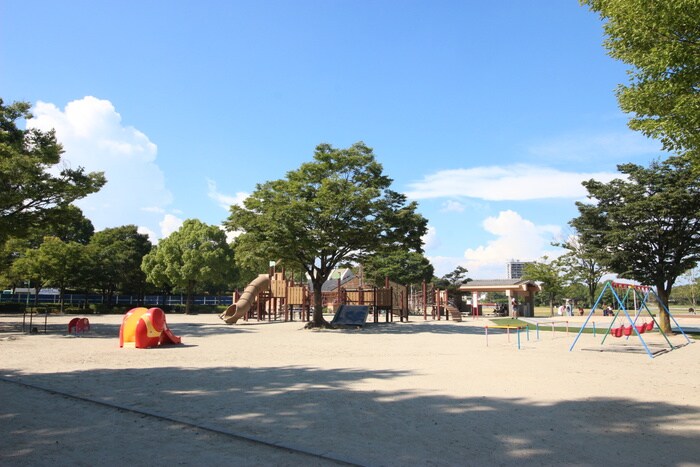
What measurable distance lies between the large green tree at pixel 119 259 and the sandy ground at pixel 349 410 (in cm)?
3822

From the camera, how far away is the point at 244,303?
104 feet

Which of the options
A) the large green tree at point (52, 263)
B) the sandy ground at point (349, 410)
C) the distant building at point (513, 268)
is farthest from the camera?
the distant building at point (513, 268)

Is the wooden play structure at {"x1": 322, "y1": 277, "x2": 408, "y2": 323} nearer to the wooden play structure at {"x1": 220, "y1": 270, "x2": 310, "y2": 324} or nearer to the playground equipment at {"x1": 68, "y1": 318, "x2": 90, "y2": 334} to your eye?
the wooden play structure at {"x1": 220, "y1": 270, "x2": 310, "y2": 324}

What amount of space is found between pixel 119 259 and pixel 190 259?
847 centimetres

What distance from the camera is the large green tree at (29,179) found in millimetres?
19625

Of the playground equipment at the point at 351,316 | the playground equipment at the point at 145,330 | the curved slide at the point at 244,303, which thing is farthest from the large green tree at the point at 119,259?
the playground equipment at the point at 145,330

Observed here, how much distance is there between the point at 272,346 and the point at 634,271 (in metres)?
17.3

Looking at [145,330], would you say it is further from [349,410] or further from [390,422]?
[390,422]

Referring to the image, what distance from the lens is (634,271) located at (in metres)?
23.0

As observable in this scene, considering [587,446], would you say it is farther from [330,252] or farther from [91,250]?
[91,250]

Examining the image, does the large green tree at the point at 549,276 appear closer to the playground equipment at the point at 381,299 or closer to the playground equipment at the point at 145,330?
the playground equipment at the point at 381,299

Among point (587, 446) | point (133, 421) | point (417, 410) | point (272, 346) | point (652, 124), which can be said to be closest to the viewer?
point (587, 446)

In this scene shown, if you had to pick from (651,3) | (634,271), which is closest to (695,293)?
(634,271)

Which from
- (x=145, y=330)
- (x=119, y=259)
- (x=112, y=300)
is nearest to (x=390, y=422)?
(x=145, y=330)
